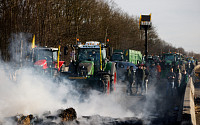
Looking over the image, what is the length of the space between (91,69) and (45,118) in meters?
5.74

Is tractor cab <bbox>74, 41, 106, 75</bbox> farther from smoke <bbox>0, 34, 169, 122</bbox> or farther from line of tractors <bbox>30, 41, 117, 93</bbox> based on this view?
smoke <bbox>0, 34, 169, 122</bbox>

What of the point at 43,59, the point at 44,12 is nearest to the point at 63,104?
the point at 43,59

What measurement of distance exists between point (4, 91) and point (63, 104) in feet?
7.26

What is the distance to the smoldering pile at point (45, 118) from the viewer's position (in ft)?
27.2

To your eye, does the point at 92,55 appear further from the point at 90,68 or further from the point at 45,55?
the point at 45,55

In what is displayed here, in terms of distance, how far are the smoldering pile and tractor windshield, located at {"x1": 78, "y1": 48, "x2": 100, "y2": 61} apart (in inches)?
236

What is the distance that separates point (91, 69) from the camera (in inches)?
567

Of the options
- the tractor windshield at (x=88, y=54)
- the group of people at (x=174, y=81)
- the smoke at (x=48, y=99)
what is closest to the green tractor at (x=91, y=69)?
the tractor windshield at (x=88, y=54)

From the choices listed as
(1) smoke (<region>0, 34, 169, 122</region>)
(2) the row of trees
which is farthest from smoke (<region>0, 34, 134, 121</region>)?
(2) the row of trees

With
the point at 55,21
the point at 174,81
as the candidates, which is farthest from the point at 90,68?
the point at 55,21

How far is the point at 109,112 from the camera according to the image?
36.4ft

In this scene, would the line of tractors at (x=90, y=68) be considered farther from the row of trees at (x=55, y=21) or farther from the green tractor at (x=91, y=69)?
the row of trees at (x=55, y=21)

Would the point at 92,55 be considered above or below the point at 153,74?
above

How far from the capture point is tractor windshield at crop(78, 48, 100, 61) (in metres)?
15.0
